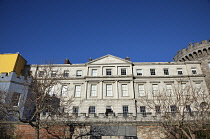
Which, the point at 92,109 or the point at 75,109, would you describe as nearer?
the point at 92,109

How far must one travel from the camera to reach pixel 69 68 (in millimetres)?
32844

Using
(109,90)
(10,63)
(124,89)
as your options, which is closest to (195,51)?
(124,89)

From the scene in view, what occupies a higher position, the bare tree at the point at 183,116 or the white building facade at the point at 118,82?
the white building facade at the point at 118,82

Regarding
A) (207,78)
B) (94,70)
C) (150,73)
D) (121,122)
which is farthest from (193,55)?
(121,122)

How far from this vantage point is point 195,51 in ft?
108

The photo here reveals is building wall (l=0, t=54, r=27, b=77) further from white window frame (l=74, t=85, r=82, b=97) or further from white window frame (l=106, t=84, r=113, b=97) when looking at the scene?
white window frame (l=106, t=84, r=113, b=97)

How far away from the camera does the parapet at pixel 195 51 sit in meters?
32.0

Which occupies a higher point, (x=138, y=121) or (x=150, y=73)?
(x=150, y=73)

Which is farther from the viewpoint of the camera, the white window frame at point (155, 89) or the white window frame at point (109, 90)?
the white window frame at point (109, 90)

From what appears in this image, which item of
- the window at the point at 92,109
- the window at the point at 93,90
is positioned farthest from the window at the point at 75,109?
the window at the point at 93,90

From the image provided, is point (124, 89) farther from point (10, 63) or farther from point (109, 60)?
point (10, 63)

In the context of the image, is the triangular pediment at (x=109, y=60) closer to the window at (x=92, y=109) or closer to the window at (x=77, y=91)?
the window at (x=77, y=91)

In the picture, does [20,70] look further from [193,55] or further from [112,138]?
[193,55]

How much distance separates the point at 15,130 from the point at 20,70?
46.7 feet
